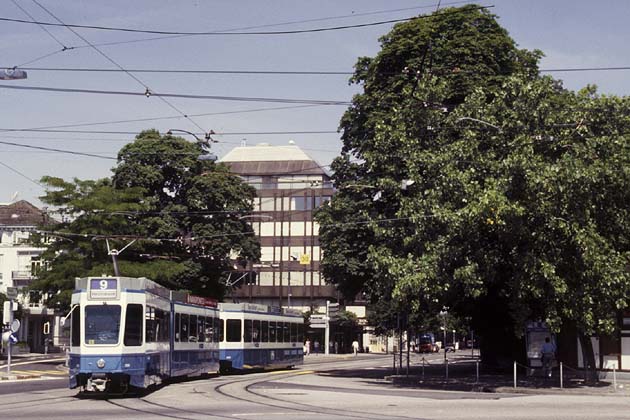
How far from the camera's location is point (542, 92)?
107ft

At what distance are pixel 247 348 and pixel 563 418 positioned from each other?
24.6m

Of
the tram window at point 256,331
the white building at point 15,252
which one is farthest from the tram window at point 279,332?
the white building at point 15,252

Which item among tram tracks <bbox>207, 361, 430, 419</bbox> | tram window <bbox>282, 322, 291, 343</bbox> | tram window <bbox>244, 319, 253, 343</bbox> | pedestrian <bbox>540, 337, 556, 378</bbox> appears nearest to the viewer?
tram tracks <bbox>207, 361, 430, 419</bbox>

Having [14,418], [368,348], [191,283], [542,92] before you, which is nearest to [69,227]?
[191,283]

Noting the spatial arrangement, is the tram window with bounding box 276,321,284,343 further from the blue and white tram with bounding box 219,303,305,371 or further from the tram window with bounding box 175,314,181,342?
the tram window with bounding box 175,314,181,342

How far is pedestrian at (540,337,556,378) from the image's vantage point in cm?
3809

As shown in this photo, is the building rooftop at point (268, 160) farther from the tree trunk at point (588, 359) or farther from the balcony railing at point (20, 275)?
the tree trunk at point (588, 359)

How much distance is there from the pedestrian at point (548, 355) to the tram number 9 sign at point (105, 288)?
18.1m

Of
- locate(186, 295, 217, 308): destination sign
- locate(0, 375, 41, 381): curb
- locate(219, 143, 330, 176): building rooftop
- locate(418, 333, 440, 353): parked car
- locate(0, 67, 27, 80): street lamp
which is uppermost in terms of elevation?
locate(219, 143, 330, 176): building rooftop

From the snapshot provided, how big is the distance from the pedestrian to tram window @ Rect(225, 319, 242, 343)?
1255 centimetres

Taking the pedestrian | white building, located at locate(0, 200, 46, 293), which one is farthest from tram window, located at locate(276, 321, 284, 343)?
white building, located at locate(0, 200, 46, 293)

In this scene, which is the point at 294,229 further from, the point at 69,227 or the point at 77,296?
the point at 77,296

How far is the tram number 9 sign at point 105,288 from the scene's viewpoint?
27.1m

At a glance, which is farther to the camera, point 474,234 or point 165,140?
point 165,140
